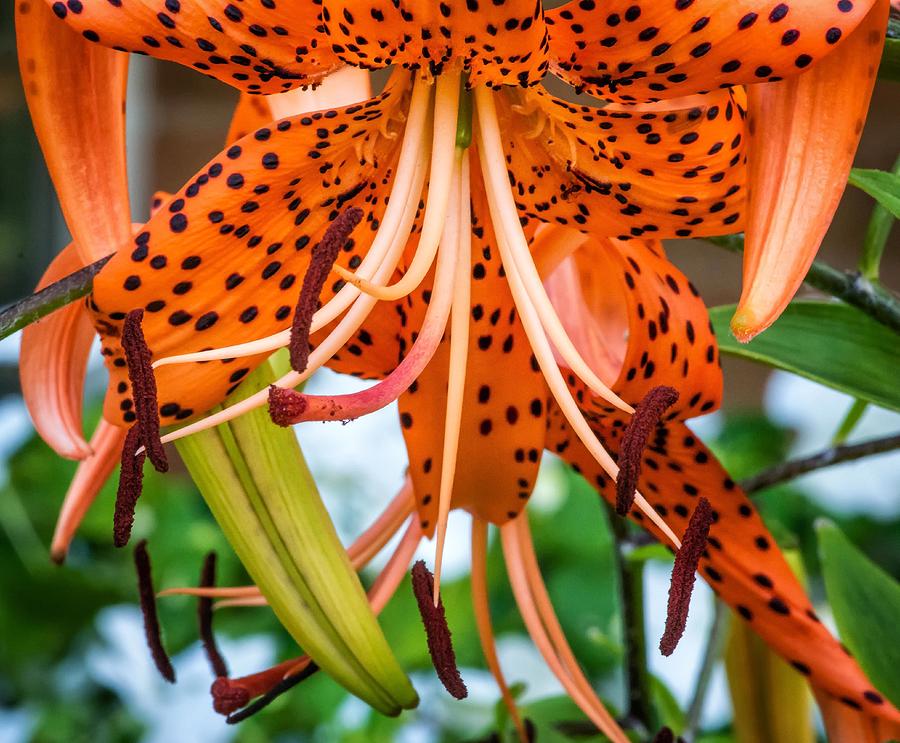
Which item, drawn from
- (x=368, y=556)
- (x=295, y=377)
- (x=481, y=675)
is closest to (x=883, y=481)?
(x=481, y=675)

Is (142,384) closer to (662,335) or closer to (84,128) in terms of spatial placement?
(84,128)

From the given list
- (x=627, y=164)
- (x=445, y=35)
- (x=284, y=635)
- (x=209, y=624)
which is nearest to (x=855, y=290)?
(x=627, y=164)

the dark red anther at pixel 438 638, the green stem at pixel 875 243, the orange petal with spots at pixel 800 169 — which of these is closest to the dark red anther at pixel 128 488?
the dark red anther at pixel 438 638

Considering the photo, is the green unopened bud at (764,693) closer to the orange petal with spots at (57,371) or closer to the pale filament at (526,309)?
the pale filament at (526,309)

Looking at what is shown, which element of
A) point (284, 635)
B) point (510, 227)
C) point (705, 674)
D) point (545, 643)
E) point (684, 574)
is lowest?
point (284, 635)

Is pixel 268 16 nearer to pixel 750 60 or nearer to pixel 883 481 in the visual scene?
pixel 750 60

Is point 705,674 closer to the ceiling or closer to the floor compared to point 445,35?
closer to the floor

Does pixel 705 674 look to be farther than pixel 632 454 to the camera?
Yes
